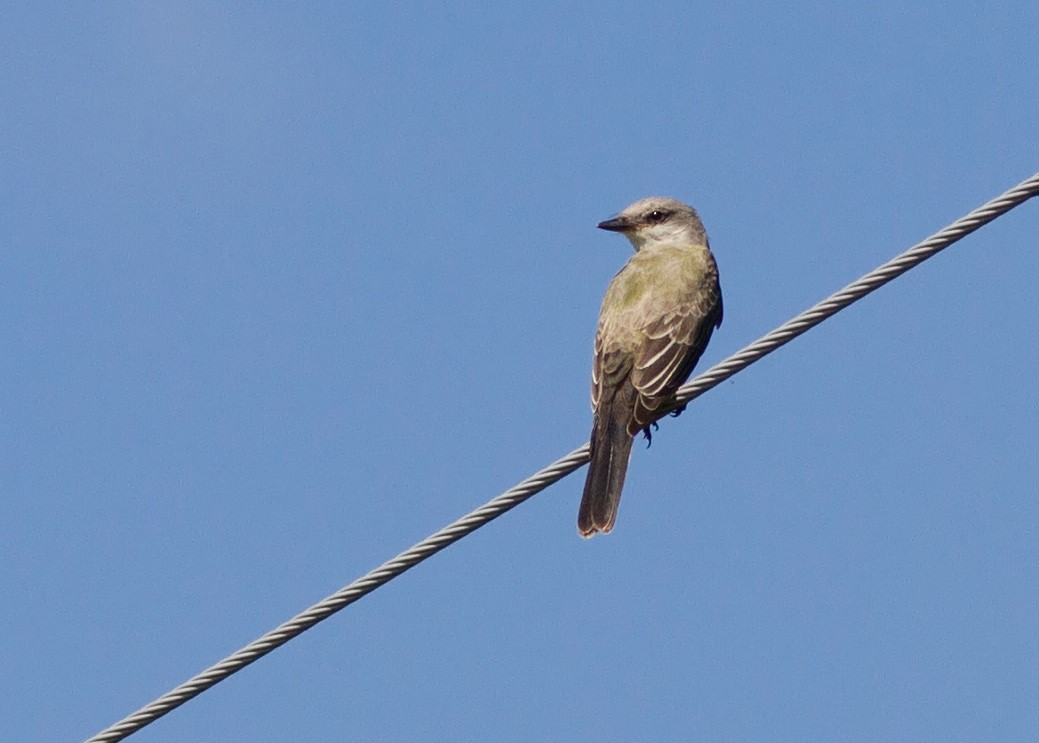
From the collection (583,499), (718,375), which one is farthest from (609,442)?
(718,375)

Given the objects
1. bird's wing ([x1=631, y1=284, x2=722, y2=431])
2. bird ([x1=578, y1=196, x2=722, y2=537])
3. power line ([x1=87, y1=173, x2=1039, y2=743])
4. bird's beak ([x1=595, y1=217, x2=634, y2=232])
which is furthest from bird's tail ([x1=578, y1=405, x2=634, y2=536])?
bird's beak ([x1=595, y1=217, x2=634, y2=232])

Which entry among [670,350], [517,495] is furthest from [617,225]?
[517,495]

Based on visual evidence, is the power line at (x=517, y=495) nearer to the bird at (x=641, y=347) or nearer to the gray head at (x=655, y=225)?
the bird at (x=641, y=347)

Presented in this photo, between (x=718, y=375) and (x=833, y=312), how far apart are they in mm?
559

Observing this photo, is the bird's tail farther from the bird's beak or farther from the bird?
the bird's beak

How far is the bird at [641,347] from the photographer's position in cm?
812

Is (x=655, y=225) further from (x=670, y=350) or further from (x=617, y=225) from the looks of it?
(x=670, y=350)

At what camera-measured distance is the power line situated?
5238mm

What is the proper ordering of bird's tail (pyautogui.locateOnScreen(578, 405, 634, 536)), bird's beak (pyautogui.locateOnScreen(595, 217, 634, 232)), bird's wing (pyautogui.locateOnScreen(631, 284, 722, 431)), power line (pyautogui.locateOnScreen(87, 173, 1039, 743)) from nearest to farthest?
power line (pyautogui.locateOnScreen(87, 173, 1039, 743))
bird's tail (pyautogui.locateOnScreen(578, 405, 634, 536))
bird's wing (pyautogui.locateOnScreen(631, 284, 722, 431))
bird's beak (pyautogui.locateOnScreen(595, 217, 634, 232))

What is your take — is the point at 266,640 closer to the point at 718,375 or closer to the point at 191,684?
the point at 191,684

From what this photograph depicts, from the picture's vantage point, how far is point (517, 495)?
5.79 metres

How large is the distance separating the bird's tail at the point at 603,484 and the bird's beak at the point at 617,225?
2358 millimetres

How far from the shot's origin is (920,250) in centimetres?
592

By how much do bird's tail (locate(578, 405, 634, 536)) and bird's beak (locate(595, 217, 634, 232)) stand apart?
236 cm
